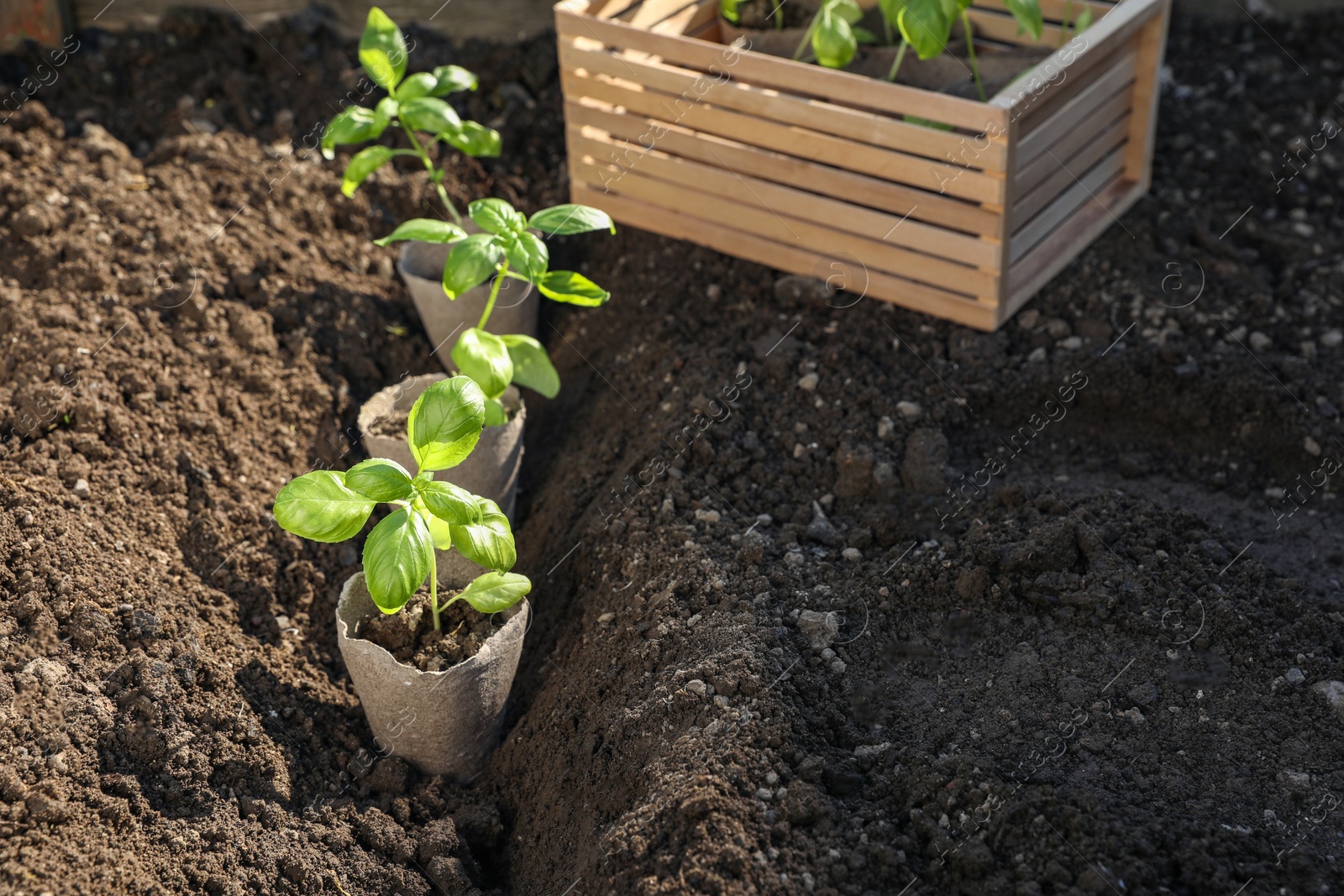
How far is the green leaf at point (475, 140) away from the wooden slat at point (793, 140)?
40 cm

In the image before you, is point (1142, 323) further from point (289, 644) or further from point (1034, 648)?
point (289, 644)

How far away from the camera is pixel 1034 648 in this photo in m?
2.49

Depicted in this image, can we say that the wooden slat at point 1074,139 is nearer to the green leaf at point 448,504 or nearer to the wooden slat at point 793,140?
the wooden slat at point 793,140

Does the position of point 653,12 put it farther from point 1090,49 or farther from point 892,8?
point 1090,49

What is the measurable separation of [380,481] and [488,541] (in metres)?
0.23

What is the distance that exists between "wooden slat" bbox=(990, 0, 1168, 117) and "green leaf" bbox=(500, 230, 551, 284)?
1.17 meters

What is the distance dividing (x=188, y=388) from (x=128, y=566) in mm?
616

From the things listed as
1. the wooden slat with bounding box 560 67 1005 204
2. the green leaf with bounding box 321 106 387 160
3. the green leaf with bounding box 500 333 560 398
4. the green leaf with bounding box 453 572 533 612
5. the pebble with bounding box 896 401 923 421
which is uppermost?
the green leaf with bounding box 321 106 387 160

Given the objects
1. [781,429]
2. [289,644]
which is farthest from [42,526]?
[781,429]

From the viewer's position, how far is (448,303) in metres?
3.29

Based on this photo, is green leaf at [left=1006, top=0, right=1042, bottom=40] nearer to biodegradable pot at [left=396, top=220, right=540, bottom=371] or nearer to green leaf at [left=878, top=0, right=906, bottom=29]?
green leaf at [left=878, top=0, right=906, bottom=29]

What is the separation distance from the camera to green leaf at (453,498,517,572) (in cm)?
225

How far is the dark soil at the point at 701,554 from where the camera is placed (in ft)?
6.97

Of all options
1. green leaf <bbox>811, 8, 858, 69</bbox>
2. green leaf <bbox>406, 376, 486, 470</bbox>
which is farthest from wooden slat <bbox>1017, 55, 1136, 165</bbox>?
green leaf <bbox>406, 376, 486, 470</bbox>
